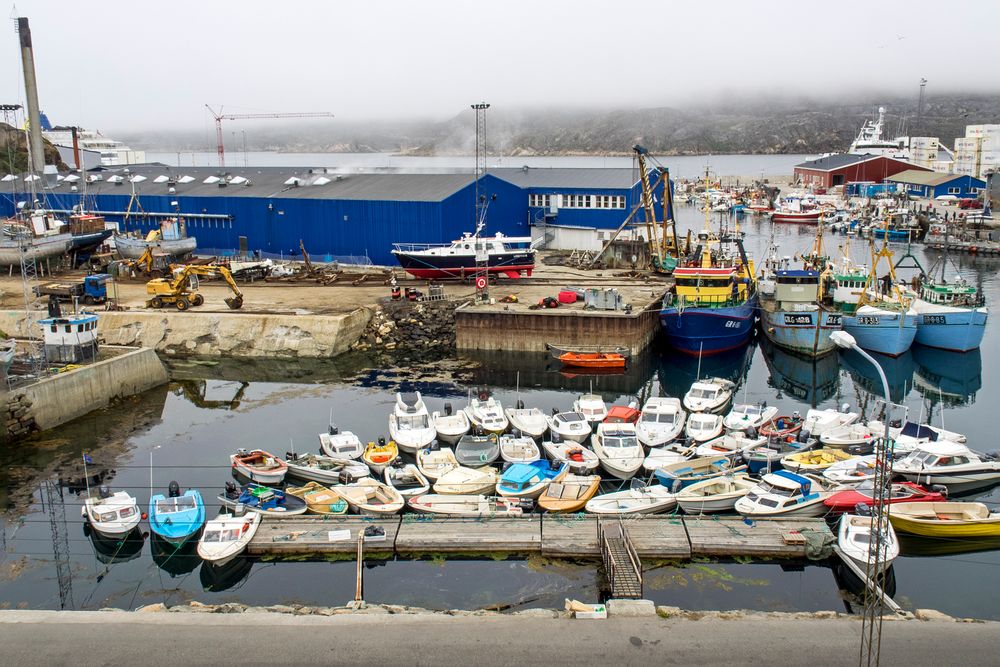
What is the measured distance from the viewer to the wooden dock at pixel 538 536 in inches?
874

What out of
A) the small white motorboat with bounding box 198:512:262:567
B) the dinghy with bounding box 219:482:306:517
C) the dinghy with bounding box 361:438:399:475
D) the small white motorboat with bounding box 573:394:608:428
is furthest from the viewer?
the small white motorboat with bounding box 573:394:608:428

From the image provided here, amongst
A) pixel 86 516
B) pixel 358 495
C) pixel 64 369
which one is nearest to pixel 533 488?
pixel 358 495

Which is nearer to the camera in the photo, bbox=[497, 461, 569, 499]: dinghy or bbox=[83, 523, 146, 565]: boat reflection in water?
bbox=[83, 523, 146, 565]: boat reflection in water

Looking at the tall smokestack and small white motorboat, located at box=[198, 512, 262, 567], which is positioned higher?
the tall smokestack

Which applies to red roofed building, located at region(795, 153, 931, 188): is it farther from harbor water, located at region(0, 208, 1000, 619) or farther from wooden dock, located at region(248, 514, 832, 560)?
wooden dock, located at region(248, 514, 832, 560)

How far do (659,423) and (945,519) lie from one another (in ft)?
33.6

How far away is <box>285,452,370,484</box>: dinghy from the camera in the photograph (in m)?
27.0

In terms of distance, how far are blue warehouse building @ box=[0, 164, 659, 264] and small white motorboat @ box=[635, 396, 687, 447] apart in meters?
28.0

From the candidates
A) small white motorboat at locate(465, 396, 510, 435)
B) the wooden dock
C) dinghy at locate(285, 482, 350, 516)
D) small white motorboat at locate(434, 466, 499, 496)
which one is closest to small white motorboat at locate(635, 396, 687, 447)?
small white motorboat at locate(465, 396, 510, 435)

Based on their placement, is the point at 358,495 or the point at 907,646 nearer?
the point at 907,646

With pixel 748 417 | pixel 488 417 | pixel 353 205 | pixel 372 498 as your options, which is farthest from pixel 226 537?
pixel 353 205

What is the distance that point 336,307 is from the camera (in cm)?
4819

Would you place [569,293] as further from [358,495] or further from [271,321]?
[358,495]

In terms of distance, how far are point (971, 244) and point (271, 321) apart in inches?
2683
